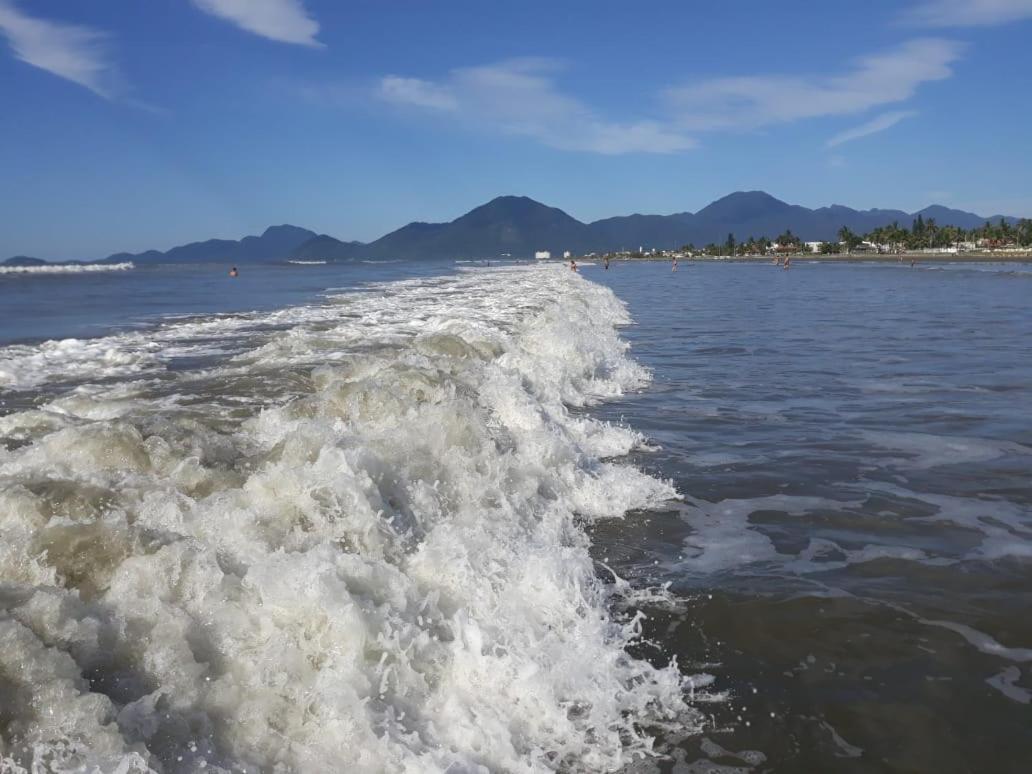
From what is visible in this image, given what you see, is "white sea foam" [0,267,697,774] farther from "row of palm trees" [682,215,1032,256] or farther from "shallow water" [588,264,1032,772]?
"row of palm trees" [682,215,1032,256]

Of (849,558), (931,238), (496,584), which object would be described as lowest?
(849,558)

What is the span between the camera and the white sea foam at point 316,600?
11.1 ft

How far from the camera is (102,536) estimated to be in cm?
446

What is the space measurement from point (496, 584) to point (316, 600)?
1.31m

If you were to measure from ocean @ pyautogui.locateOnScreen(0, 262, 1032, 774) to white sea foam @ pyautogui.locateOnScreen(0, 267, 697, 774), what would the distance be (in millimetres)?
19

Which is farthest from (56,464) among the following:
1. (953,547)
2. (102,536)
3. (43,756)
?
(953,547)

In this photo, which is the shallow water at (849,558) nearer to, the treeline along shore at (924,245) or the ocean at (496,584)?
the ocean at (496,584)

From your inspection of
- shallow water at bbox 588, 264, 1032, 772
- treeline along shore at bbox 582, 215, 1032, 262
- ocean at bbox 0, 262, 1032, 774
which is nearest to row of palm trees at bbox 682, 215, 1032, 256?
treeline along shore at bbox 582, 215, 1032, 262

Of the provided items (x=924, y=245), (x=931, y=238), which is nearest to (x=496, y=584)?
(x=924, y=245)

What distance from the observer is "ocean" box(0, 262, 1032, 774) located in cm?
354

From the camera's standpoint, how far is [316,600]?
13.2 feet

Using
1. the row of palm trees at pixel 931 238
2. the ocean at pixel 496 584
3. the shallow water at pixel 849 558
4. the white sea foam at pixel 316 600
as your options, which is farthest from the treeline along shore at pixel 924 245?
the white sea foam at pixel 316 600

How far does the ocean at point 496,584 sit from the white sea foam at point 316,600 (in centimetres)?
2

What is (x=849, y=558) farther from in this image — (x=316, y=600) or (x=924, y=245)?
(x=924, y=245)
